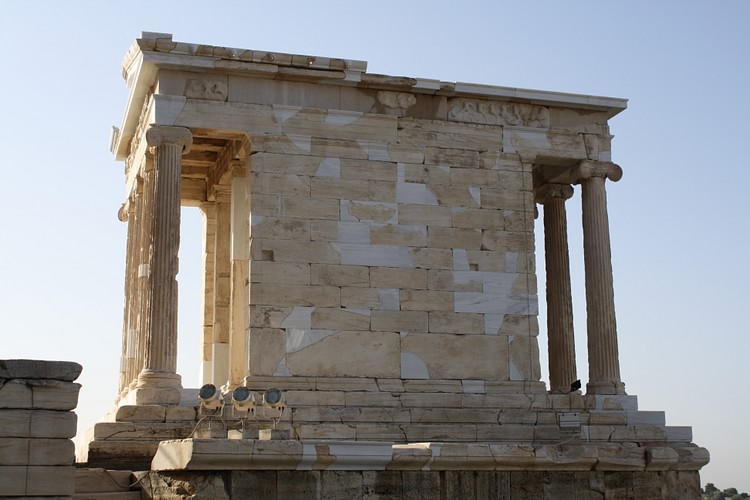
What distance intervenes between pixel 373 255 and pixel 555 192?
6.42 m

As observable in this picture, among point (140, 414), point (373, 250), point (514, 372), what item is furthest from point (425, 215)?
point (140, 414)

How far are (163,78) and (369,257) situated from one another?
17.1 ft

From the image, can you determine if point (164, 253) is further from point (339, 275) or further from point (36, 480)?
point (36, 480)

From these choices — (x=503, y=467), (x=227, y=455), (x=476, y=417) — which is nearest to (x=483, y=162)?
(x=476, y=417)

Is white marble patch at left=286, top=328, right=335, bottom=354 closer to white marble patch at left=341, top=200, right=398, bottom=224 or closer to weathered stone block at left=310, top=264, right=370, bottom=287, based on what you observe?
weathered stone block at left=310, top=264, right=370, bottom=287

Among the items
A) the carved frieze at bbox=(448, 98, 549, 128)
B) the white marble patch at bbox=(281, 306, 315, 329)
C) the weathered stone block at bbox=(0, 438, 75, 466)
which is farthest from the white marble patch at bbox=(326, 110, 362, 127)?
the weathered stone block at bbox=(0, 438, 75, 466)

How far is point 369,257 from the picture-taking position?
24016mm

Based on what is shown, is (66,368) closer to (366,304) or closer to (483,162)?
(366,304)

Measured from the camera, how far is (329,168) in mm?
24250

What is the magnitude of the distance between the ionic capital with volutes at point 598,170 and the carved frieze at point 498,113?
1.17 meters

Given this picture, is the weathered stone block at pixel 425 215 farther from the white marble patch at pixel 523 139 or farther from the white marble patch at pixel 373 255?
the white marble patch at pixel 523 139

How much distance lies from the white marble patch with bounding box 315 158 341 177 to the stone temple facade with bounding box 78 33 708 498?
0.23 ft

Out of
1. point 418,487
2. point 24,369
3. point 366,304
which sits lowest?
point 418,487

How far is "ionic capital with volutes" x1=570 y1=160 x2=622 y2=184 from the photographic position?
85.6ft
